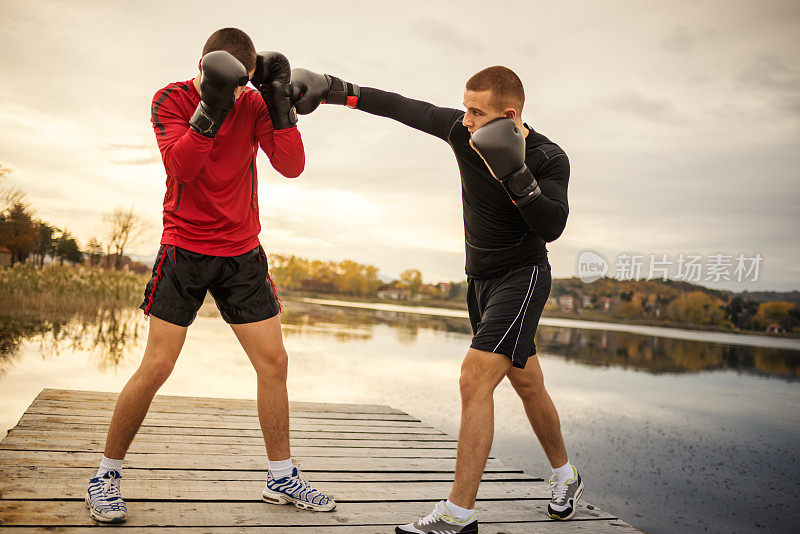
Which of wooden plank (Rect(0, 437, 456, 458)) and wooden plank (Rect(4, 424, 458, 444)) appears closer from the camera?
wooden plank (Rect(0, 437, 456, 458))

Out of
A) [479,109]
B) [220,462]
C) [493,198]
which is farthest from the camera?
[220,462]

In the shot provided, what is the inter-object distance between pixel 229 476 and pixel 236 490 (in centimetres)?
21

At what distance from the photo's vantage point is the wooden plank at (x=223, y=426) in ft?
10.7

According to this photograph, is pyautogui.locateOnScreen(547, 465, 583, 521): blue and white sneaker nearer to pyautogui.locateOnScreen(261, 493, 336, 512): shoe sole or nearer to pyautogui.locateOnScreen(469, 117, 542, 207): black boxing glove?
pyautogui.locateOnScreen(261, 493, 336, 512): shoe sole

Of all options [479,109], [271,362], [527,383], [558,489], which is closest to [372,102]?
[479,109]

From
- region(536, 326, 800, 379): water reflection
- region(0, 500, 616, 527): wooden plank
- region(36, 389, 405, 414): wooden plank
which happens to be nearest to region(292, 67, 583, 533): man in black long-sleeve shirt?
region(0, 500, 616, 527): wooden plank

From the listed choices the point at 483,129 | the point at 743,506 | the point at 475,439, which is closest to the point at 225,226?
the point at 483,129

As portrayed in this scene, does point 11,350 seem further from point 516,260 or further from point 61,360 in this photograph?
point 516,260

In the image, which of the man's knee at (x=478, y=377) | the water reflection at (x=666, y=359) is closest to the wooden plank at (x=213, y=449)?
the man's knee at (x=478, y=377)

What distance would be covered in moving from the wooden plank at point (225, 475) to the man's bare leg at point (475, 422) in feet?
2.70

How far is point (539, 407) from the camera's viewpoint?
2.57 meters

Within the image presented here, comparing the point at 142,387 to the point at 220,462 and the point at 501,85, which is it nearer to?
the point at 220,462

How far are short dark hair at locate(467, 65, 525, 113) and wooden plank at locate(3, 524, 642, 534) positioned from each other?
5.48 feet

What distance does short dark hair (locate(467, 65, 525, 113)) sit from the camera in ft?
7.04
